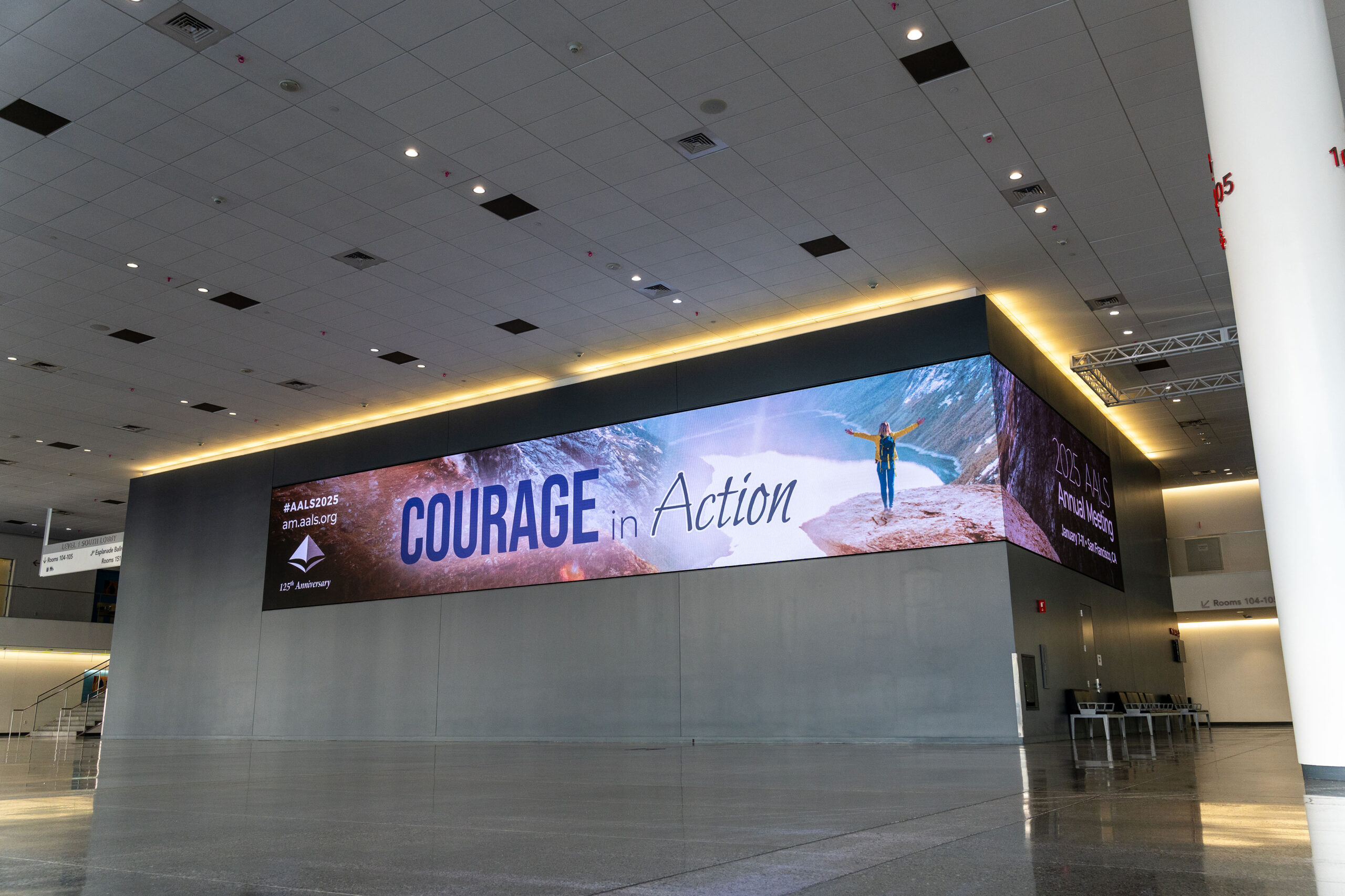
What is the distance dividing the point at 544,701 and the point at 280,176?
8.79 metres

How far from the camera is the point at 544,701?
15266mm

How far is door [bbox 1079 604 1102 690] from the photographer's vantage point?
14797mm

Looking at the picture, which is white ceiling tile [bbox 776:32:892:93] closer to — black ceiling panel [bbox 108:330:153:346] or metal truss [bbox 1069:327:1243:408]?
metal truss [bbox 1069:327:1243:408]

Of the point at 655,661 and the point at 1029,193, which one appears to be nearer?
the point at 1029,193

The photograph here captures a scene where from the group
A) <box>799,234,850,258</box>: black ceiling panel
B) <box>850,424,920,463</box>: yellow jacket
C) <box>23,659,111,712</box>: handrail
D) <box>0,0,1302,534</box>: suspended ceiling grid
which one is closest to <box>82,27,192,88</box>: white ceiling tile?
<box>0,0,1302,534</box>: suspended ceiling grid

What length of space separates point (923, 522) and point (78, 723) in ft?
73.5

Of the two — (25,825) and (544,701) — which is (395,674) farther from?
(25,825)

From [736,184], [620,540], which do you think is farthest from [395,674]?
[736,184]

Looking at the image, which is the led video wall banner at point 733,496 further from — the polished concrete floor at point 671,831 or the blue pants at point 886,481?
the polished concrete floor at point 671,831

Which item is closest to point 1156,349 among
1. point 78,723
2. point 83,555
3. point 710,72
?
point 710,72

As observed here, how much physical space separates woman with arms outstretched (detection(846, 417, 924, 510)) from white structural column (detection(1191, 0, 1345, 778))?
729 centimetres

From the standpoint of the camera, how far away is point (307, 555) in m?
18.6

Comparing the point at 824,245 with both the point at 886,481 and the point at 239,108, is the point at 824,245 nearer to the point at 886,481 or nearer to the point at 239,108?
the point at 886,481

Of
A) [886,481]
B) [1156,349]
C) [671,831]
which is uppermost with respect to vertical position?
[1156,349]
